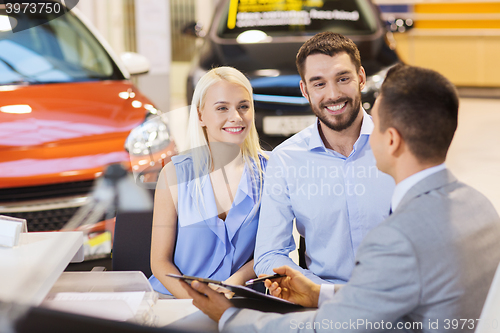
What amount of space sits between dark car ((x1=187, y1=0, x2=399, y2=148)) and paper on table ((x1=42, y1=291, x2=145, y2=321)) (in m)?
1.77

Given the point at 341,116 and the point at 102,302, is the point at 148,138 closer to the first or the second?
the point at 341,116

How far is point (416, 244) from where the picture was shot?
0.91m

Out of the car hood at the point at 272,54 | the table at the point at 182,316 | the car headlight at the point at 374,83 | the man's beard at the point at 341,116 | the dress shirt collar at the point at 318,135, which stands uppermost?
the car hood at the point at 272,54

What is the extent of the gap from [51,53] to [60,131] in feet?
2.21

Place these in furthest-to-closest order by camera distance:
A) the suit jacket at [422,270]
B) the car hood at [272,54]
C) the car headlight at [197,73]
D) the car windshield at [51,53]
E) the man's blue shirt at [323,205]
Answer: the car headlight at [197,73]
the car hood at [272,54]
the car windshield at [51,53]
the man's blue shirt at [323,205]
the suit jacket at [422,270]

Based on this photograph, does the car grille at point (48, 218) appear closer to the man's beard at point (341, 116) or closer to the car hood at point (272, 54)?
the man's beard at point (341, 116)

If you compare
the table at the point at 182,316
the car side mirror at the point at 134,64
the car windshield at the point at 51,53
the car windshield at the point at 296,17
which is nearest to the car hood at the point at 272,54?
the car windshield at the point at 296,17

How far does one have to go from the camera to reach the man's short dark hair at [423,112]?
100cm

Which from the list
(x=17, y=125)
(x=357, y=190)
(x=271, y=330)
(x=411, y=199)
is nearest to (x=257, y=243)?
(x=357, y=190)

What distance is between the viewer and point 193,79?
131 inches

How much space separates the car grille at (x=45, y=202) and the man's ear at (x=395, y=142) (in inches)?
55.5

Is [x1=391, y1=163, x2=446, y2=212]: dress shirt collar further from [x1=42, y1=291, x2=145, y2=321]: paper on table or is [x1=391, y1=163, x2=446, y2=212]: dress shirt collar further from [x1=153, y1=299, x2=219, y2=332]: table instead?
[x1=42, y1=291, x2=145, y2=321]: paper on table

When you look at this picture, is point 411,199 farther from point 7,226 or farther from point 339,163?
point 7,226

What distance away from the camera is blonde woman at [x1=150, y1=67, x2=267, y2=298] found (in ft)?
5.27
